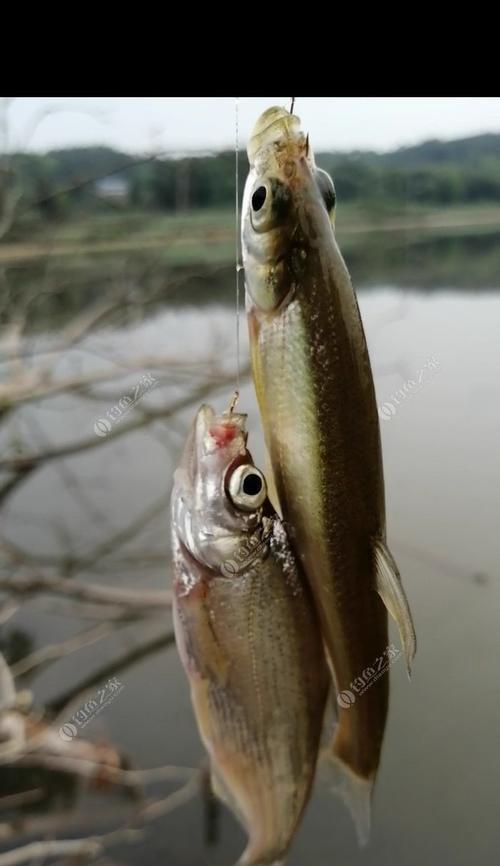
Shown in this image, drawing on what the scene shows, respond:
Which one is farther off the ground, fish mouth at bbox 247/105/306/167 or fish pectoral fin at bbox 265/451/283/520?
fish mouth at bbox 247/105/306/167

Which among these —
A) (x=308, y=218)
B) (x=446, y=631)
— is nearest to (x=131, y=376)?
(x=446, y=631)

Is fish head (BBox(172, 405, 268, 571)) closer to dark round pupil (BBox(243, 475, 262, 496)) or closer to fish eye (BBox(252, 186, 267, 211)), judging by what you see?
dark round pupil (BBox(243, 475, 262, 496))

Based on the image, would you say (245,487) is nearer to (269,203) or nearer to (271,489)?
(271,489)

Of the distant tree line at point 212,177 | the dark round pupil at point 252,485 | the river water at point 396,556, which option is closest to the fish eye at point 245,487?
the dark round pupil at point 252,485

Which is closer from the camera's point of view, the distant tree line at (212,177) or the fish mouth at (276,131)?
the fish mouth at (276,131)

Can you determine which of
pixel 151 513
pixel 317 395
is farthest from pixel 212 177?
pixel 317 395

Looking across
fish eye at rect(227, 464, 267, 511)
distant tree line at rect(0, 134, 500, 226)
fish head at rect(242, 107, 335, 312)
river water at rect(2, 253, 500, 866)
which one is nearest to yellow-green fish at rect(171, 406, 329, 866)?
fish eye at rect(227, 464, 267, 511)

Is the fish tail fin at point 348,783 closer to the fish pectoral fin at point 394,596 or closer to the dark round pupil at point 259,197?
the fish pectoral fin at point 394,596
